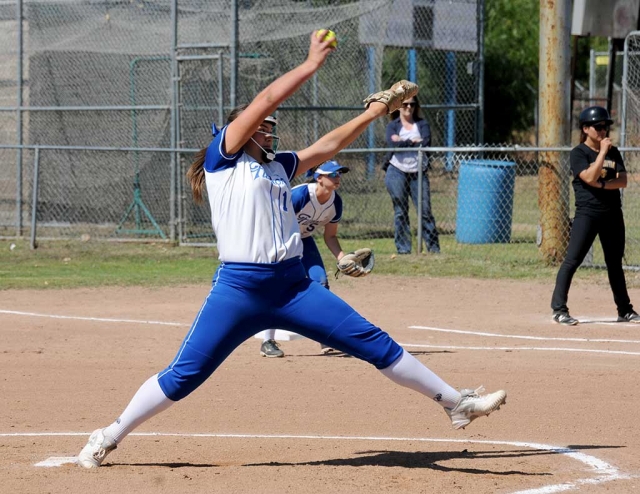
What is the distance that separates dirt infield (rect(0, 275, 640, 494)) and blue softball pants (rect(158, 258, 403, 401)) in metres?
0.60

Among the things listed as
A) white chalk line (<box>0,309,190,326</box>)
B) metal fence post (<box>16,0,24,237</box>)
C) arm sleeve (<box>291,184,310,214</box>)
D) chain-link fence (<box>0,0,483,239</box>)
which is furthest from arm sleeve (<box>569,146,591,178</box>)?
Result: metal fence post (<box>16,0,24,237</box>)

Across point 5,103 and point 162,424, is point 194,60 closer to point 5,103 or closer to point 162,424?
point 5,103

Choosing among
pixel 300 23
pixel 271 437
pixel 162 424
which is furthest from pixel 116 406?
pixel 300 23

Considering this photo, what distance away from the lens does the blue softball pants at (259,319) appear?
18.6ft

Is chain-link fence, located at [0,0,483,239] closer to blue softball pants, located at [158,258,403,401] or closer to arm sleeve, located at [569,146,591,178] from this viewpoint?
arm sleeve, located at [569,146,591,178]

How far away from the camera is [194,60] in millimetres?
16938

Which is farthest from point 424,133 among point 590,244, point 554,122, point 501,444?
point 501,444

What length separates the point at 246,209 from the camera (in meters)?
5.64

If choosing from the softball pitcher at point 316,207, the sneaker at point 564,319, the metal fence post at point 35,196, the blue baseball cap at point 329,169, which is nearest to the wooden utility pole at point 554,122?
the sneaker at point 564,319

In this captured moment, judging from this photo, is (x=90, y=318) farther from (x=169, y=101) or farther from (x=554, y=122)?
(x=169, y=101)

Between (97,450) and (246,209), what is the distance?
4.97 ft

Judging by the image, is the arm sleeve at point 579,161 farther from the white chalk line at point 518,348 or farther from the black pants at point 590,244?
the white chalk line at point 518,348

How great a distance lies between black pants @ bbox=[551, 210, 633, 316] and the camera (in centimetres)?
1088

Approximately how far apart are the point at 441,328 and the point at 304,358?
6.48 feet
